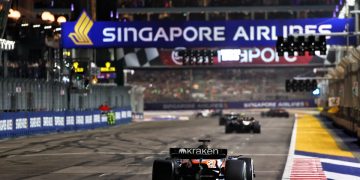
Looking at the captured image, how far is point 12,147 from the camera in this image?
37.1 meters

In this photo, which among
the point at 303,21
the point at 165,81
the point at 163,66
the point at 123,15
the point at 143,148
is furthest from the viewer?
the point at 165,81

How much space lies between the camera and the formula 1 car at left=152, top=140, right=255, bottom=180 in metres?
15.7

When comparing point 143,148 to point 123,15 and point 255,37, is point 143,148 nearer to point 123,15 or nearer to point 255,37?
point 255,37

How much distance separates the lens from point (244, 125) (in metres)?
52.2

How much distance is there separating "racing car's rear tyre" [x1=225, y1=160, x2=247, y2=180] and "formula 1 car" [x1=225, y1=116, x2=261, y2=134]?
36.6 metres

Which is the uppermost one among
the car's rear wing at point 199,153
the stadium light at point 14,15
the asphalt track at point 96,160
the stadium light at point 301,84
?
the stadium light at point 14,15

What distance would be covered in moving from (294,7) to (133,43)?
60317mm

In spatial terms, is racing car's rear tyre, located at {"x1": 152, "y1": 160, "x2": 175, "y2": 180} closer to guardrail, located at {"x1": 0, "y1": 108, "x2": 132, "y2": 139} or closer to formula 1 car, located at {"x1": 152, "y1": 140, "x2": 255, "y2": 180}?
formula 1 car, located at {"x1": 152, "y1": 140, "x2": 255, "y2": 180}

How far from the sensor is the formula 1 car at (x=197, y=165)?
1570 centimetres

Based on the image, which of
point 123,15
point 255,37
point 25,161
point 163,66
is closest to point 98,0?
point 163,66

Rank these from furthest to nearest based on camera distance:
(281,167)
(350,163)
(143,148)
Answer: (143,148), (350,163), (281,167)

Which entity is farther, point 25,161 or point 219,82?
point 219,82

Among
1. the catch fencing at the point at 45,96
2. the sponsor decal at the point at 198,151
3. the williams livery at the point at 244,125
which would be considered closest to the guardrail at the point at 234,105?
the catch fencing at the point at 45,96

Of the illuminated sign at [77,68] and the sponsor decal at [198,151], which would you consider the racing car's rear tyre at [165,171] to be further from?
the illuminated sign at [77,68]
